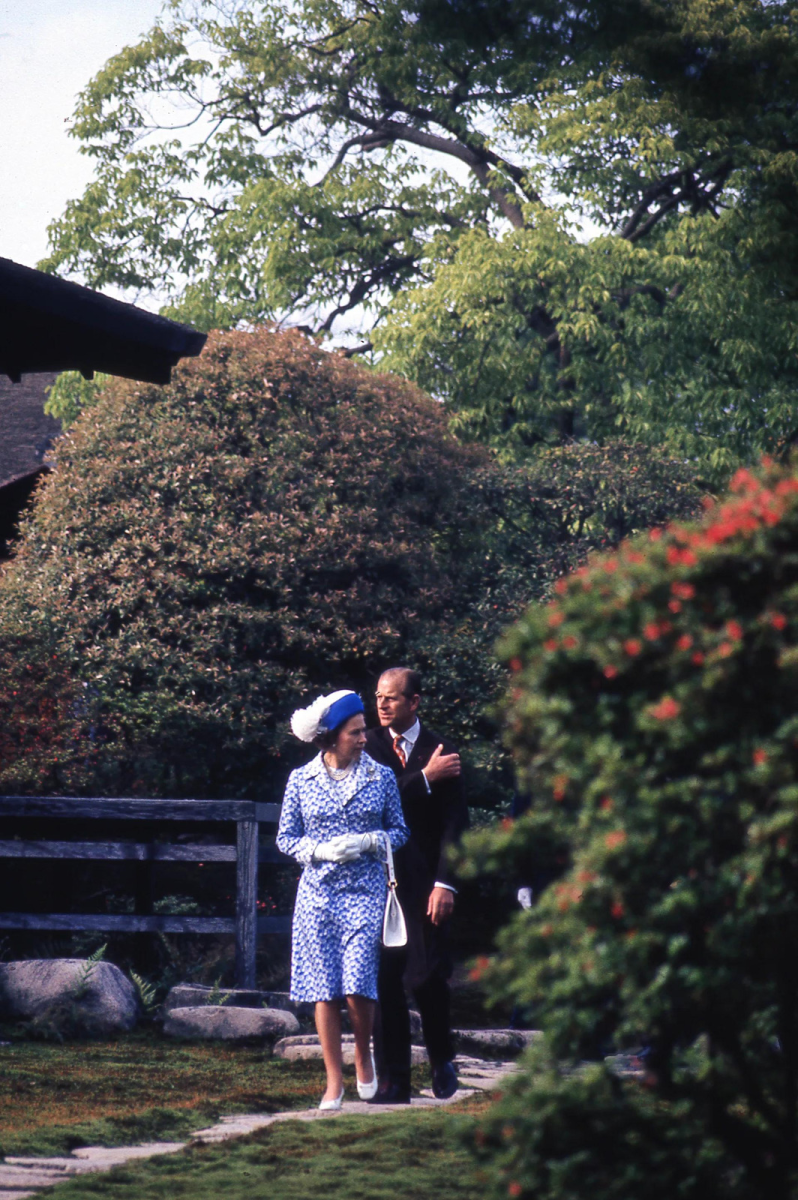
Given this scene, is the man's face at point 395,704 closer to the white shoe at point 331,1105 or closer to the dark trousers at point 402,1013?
the dark trousers at point 402,1013

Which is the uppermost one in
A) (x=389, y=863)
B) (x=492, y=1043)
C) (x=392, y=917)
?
(x=389, y=863)

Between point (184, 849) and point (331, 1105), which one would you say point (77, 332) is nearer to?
point (331, 1105)

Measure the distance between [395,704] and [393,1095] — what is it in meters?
1.84

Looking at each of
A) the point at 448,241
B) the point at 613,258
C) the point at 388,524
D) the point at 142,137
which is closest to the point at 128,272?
the point at 142,137

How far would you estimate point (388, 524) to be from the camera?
13.5 m

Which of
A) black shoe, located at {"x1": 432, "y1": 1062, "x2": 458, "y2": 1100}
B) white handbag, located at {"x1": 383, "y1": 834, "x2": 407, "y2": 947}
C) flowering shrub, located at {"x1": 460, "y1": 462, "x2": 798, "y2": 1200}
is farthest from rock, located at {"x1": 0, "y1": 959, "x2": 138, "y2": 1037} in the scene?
flowering shrub, located at {"x1": 460, "y1": 462, "x2": 798, "y2": 1200}

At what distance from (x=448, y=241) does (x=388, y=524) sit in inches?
288

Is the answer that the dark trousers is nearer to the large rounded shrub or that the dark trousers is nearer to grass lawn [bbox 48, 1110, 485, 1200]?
grass lawn [bbox 48, 1110, 485, 1200]

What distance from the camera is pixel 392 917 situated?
6770mm

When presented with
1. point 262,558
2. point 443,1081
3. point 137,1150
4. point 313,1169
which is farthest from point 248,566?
point 313,1169

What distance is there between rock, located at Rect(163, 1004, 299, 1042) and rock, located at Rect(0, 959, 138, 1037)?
15.3 inches

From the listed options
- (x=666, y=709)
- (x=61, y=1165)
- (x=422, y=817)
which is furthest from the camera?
(x=422, y=817)

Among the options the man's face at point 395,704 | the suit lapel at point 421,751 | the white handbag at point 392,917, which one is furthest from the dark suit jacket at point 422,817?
the white handbag at point 392,917

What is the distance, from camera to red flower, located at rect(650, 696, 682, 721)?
2746 millimetres
